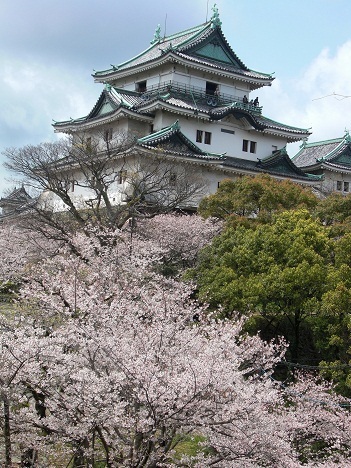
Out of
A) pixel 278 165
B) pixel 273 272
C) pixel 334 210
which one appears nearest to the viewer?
pixel 273 272

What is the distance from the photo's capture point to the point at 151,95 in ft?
129

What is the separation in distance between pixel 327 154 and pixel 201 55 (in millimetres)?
10948

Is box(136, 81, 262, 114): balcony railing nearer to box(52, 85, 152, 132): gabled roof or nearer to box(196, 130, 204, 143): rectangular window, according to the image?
box(52, 85, 152, 132): gabled roof

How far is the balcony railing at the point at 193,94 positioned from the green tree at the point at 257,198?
12037mm

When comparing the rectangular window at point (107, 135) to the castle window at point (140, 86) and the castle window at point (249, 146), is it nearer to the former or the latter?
the castle window at point (140, 86)

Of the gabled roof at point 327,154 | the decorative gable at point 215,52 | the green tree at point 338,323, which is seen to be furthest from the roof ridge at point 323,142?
the green tree at point 338,323

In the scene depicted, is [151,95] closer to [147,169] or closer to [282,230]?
[147,169]

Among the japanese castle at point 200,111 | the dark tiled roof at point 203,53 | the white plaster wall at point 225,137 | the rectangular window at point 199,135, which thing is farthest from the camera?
the dark tiled roof at point 203,53

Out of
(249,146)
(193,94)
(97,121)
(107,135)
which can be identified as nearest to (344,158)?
(249,146)

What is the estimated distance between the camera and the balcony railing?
3872 cm

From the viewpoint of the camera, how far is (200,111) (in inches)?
1463

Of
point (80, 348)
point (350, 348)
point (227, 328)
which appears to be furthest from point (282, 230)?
point (80, 348)

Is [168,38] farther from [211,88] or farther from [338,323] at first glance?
[338,323]

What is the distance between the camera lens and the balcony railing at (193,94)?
38.7 m
